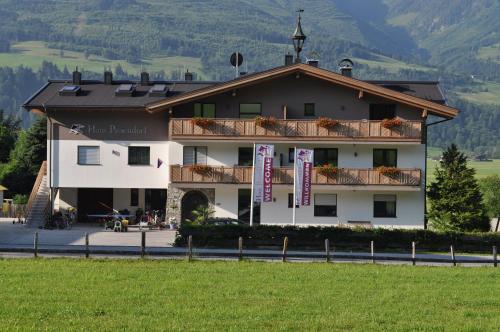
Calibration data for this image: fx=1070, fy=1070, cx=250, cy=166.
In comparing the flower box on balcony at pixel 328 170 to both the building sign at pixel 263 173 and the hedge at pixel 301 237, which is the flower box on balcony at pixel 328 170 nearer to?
the building sign at pixel 263 173

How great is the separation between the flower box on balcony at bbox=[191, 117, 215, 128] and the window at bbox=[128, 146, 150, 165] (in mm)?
4013

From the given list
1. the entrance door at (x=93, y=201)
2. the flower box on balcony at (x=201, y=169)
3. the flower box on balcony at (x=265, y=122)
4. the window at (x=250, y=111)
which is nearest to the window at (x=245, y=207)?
the flower box on balcony at (x=201, y=169)

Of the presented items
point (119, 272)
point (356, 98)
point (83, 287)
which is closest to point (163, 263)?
point (119, 272)

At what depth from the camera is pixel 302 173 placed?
50.5 metres

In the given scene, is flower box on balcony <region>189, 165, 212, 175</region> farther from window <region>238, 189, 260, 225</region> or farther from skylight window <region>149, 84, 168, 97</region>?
skylight window <region>149, 84, 168, 97</region>

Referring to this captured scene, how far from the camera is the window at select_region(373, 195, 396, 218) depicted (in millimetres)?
55469

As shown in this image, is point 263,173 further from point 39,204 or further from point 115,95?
point 39,204

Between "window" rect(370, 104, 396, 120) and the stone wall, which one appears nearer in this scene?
the stone wall

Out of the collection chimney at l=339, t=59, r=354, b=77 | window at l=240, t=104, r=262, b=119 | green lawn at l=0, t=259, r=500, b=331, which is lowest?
green lawn at l=0, t=259, r=500, b=331

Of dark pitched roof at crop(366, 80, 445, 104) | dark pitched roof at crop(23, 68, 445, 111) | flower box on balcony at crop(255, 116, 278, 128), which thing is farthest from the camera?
dark pitched roof at crop(366, 80, 445, 104)

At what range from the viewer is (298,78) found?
55625mm

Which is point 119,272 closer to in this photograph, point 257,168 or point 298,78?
point 257,168

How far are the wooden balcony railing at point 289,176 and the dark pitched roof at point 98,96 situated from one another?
14.8ft

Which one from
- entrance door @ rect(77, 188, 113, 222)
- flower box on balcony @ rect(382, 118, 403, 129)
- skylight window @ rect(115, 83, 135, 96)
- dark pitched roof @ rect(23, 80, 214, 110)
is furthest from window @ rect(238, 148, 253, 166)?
entrance door @ rect(77, 188, 113, 222)
